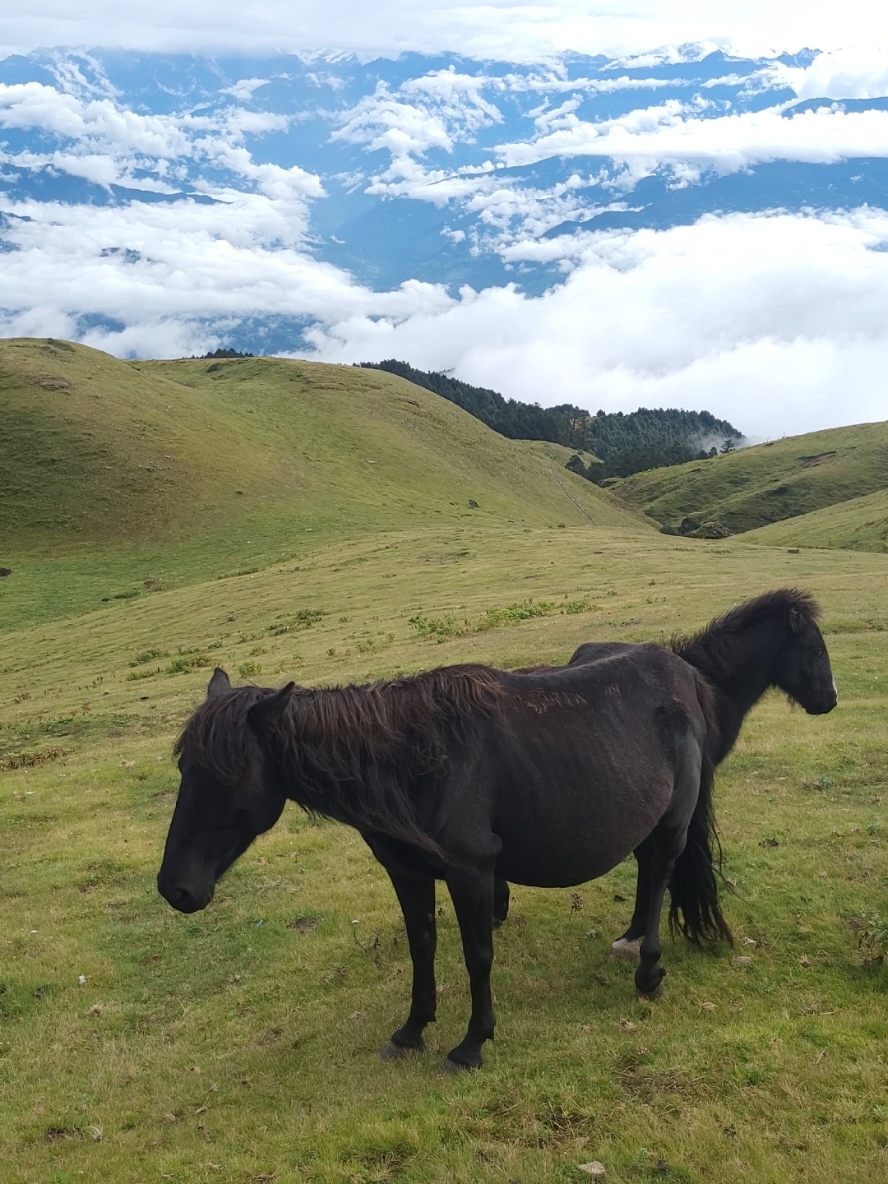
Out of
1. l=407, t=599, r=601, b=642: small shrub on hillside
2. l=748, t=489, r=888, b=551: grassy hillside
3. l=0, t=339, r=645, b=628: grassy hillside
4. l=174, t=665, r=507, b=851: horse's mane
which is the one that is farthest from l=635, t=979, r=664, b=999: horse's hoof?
l=748, t=489, r=888, b=551: grassy hillside

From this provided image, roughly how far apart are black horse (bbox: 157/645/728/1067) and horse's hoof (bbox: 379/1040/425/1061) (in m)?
0.02

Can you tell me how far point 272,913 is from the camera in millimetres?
10117

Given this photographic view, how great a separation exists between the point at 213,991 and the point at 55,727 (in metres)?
16.0

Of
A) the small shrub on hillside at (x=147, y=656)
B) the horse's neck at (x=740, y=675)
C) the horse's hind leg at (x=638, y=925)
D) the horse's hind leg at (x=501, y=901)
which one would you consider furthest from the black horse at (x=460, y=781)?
the small shrub on hillside at (x=147, y=656)

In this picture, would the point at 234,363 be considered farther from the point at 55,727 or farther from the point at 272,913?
the point at 272,913

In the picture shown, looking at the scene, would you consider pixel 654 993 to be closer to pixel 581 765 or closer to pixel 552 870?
pixel 552 870

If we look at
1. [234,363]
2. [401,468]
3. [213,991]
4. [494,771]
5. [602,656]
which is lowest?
[213,991]

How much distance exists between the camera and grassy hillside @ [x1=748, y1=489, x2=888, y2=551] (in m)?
60.6

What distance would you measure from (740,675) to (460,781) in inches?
162

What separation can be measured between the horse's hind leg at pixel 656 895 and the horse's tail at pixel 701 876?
233 millimetres

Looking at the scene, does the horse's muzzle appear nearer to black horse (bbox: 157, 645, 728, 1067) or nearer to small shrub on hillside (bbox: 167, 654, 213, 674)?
black horse (bbox: 157, 645, 728, 1067)

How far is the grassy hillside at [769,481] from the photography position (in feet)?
401

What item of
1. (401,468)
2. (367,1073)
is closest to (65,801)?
(367,1073)

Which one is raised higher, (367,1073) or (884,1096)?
(884,1096)
